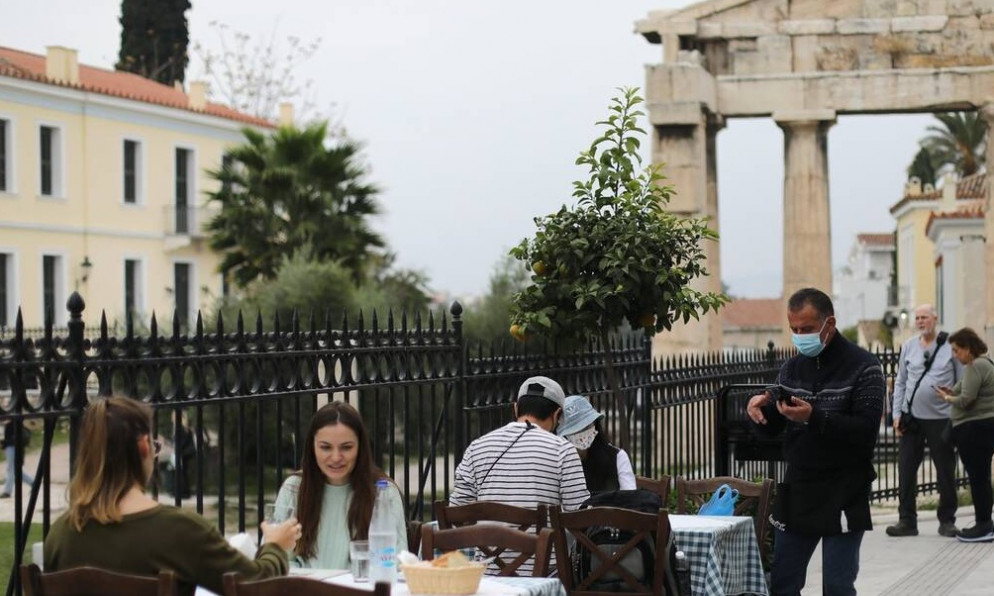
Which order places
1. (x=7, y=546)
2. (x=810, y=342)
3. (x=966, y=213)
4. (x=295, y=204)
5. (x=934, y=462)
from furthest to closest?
(x=966, y=213)
(x=295, y=204)
(x=7, y=546)
(x=934, y=462)
(x=810, y=342)

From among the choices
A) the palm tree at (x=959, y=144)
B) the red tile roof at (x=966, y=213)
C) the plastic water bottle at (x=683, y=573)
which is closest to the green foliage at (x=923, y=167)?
the palm tree at (x=959, y=144)

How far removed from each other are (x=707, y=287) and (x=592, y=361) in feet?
53.0

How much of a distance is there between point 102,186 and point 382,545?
43.0 m

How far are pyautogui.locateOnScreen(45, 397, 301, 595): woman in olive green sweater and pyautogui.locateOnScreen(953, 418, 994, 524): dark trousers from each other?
9.62 metres

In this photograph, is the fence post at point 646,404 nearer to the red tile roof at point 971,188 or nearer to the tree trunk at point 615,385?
the tree trunk at point 615,385

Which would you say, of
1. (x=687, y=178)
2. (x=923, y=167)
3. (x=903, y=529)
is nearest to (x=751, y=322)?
(x=923, y=167)

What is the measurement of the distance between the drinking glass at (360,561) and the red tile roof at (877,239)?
95.1 meters

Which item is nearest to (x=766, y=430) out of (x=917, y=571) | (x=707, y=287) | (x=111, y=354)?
(x=111, y=354)

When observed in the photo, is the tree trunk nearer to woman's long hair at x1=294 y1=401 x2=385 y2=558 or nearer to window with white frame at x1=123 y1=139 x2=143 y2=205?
woman's long hair at x1=294 y1=401 x2=385 y2=558

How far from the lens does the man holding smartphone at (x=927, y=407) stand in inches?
565

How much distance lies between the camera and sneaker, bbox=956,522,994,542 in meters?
14.2

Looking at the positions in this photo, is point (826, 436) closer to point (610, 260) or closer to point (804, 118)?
point (610, 260)

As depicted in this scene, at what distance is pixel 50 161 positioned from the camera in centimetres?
4562

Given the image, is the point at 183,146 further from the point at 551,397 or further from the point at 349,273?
the point at 551,397
